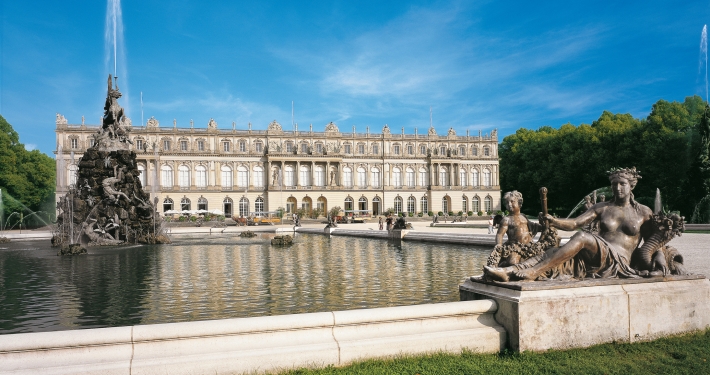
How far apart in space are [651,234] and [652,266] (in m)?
0.34

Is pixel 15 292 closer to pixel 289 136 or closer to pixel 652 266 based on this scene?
pixel 652 266

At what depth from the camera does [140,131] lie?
71375 mm

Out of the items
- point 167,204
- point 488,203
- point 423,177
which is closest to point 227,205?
point 167,204

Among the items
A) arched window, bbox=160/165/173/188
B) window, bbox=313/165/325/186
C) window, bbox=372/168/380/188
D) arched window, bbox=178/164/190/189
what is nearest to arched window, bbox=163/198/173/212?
arched window, bbox=160/165/173/188

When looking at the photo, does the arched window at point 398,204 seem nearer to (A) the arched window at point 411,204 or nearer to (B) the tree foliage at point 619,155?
(A) the arched window at point 411,204

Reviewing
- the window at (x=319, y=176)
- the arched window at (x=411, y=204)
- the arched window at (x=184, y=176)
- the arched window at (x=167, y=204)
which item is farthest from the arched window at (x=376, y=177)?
the arched window at (x=167, y=204)

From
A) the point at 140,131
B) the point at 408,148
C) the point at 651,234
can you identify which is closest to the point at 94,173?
the point at 651,234

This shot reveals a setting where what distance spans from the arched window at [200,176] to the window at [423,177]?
34936mm

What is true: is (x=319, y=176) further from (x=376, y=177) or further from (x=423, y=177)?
(x=423, y=177)

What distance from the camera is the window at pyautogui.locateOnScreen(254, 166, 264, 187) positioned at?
7725 centimetres

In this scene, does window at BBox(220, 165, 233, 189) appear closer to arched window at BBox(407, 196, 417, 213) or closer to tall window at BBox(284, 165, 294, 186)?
tall window at BBox(284, 165, 294, 186)

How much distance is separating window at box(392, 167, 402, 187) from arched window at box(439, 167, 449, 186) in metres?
7.06

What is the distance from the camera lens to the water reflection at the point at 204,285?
7.16 meters

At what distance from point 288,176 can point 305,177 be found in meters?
2.72
